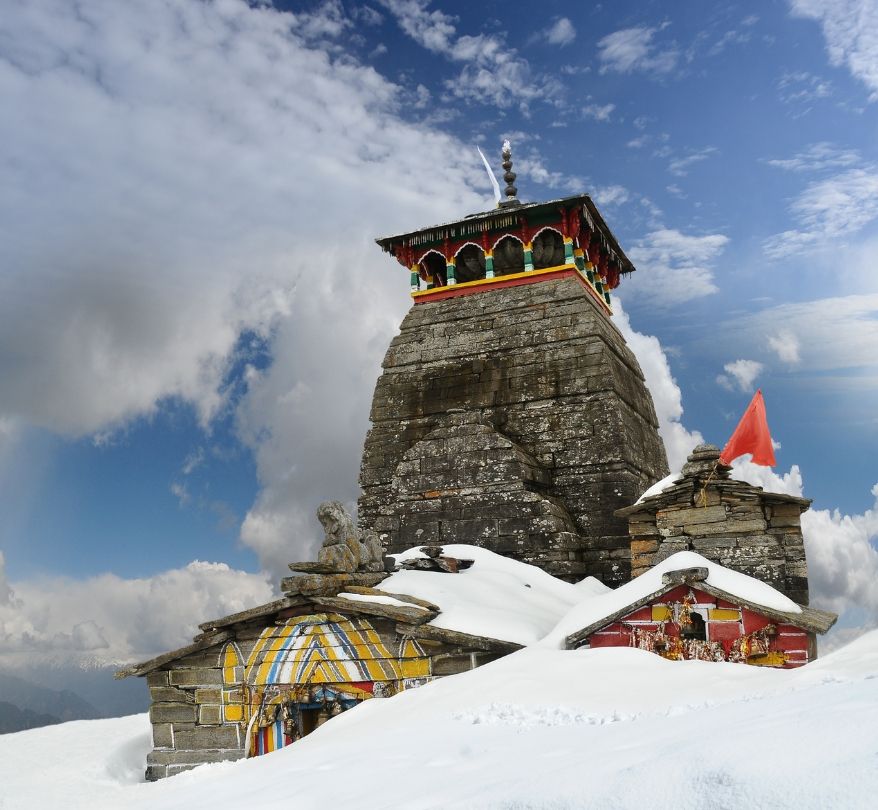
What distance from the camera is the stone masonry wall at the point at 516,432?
17562mm

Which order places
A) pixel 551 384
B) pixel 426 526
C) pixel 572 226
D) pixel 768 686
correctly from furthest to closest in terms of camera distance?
pixel 572 226, pixel 551 384, pixel 426 526, pixel 768 686

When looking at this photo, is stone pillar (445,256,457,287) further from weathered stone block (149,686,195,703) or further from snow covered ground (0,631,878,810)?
snow covered ground (0,631,878,810)

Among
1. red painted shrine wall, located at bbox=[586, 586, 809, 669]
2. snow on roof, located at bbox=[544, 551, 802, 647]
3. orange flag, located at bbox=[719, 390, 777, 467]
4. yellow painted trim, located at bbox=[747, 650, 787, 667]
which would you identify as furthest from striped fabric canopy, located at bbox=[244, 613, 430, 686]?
orange flag, located at bbox=[719, 390, 777, 467]

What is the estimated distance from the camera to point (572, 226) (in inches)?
856

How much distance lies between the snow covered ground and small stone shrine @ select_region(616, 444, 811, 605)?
470 cm

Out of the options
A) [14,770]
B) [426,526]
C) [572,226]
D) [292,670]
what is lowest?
[14,770]

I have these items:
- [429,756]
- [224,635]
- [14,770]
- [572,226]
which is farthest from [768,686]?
[572,226]

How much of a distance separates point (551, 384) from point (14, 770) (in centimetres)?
1284

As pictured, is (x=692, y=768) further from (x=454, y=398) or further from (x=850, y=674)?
→ (x=454, y=398)

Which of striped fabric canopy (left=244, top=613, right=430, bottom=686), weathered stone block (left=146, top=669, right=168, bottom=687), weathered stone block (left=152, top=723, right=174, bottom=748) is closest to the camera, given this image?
striped fabric canopy (left=244, top=613, right=430, bottom=686)

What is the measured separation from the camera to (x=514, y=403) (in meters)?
19.8

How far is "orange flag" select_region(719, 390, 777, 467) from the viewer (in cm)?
1442

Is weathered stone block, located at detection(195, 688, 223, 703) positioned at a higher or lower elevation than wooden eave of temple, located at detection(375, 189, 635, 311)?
lower

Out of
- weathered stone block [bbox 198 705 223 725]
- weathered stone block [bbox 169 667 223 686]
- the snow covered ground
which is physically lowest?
the snow covered ground
